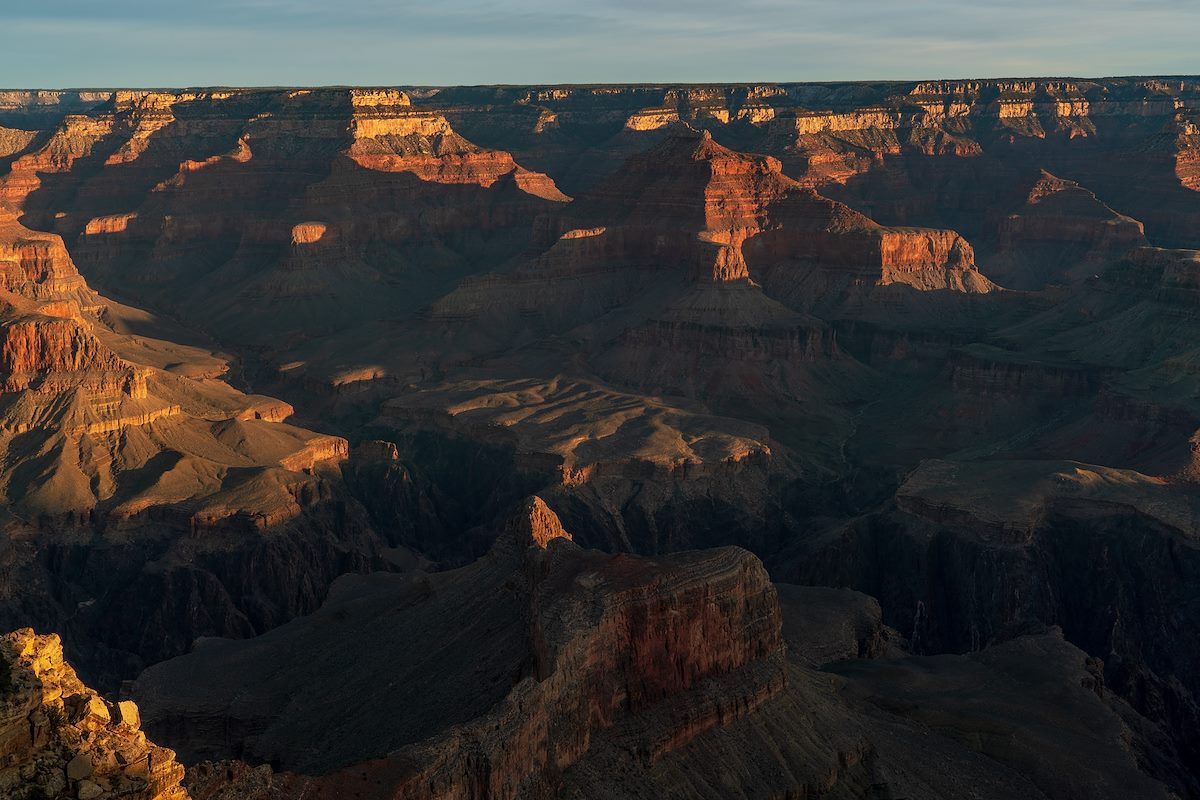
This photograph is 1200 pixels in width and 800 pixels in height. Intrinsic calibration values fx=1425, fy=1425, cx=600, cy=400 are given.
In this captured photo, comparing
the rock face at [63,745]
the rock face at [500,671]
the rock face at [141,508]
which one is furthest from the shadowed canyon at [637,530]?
the rock face at [141,508]

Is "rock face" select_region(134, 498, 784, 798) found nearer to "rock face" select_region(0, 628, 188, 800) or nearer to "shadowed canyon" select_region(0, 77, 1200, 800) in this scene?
"shadowed canyon" select_region(0, 77, 1200, 800)

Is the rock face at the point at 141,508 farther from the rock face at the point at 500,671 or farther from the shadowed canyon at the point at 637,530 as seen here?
the rock face at the point at 500,671

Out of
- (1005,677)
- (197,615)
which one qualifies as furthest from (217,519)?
(1005,677)

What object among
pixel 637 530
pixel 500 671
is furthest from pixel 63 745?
pixel 637 530

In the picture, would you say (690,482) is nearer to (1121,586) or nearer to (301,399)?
(1121,586)

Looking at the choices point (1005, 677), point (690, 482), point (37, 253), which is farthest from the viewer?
point (37, 253)

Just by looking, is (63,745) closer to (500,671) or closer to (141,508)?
(500,671)

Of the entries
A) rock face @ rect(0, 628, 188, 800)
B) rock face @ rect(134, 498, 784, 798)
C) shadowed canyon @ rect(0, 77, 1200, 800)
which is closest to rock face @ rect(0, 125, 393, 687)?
shadowed canyon @ rect(0, 77, 1200, 800)
